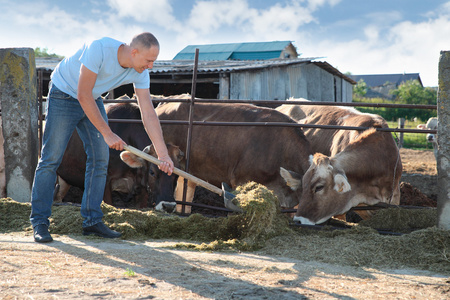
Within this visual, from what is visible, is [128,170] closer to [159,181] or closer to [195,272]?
[159,181]

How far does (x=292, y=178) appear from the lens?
5.68 meters

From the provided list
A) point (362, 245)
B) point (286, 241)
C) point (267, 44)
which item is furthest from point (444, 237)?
point (267, 44)

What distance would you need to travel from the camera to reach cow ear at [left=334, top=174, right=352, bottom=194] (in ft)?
17.5

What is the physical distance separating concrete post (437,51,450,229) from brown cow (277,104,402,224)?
39.4 inches

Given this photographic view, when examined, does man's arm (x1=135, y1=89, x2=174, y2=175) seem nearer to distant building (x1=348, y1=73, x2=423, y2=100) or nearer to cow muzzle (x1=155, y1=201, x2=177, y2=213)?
cow muzzle (x1=155, y1=201, x2=177, y2=213)

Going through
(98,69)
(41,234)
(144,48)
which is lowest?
(41,234)

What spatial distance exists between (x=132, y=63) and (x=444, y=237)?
300 cm

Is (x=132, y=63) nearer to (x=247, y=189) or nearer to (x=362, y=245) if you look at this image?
(x=247, y=189)

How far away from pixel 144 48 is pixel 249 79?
11496 mm

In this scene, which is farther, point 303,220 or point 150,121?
point 303,220

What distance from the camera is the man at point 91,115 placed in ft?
12.8

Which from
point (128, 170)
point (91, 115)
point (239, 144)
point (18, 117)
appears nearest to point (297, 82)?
point (239, 144)

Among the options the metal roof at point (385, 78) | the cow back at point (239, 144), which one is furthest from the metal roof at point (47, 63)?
the metal roof at point (385, 78)

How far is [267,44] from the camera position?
112 ft
